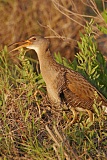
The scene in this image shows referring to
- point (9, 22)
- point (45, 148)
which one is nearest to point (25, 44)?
point (45, 148)

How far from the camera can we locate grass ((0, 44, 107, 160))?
17.1 feet

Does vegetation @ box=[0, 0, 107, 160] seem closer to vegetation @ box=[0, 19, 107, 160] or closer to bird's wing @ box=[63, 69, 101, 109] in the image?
vegetation @ box=[0, 19, 107, 160]

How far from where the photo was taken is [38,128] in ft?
18.7

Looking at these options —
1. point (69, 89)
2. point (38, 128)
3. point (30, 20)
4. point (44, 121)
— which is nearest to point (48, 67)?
point (69, 89)

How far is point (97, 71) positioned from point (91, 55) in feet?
0.69

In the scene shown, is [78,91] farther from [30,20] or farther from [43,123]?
[30,20]

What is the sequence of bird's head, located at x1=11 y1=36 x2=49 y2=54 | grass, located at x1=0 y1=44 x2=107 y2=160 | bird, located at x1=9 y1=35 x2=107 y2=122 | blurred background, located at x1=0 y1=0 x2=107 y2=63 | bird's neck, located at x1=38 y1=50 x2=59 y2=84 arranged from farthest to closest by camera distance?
blurred background, located at x1=0 y1=0 x2=107 y2=63
bird's head, located at x1=11 y1=36 x2=49 y2=54
bird's neck, located at x1=38 y1=50 x2=59 y2=84
bird, located at x1=9 y1=35 x2=107 y2=122
grass, located at x1=0 y1=44 x2=107 y2=160

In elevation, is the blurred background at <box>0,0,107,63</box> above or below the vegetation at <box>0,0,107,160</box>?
above

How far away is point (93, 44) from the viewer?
6.75m

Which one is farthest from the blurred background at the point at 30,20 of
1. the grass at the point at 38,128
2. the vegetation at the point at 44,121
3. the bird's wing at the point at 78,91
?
the bird's wing at the point at 78,91

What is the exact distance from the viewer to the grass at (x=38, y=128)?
205 inches

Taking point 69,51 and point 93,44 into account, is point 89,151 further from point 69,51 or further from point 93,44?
point 69,51

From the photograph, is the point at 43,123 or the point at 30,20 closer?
the point at 43,123

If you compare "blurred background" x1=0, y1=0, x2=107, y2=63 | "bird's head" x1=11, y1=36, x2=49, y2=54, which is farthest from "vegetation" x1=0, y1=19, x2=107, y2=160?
"blurred background" x1=0, y1=0, x2=107, y2=63
